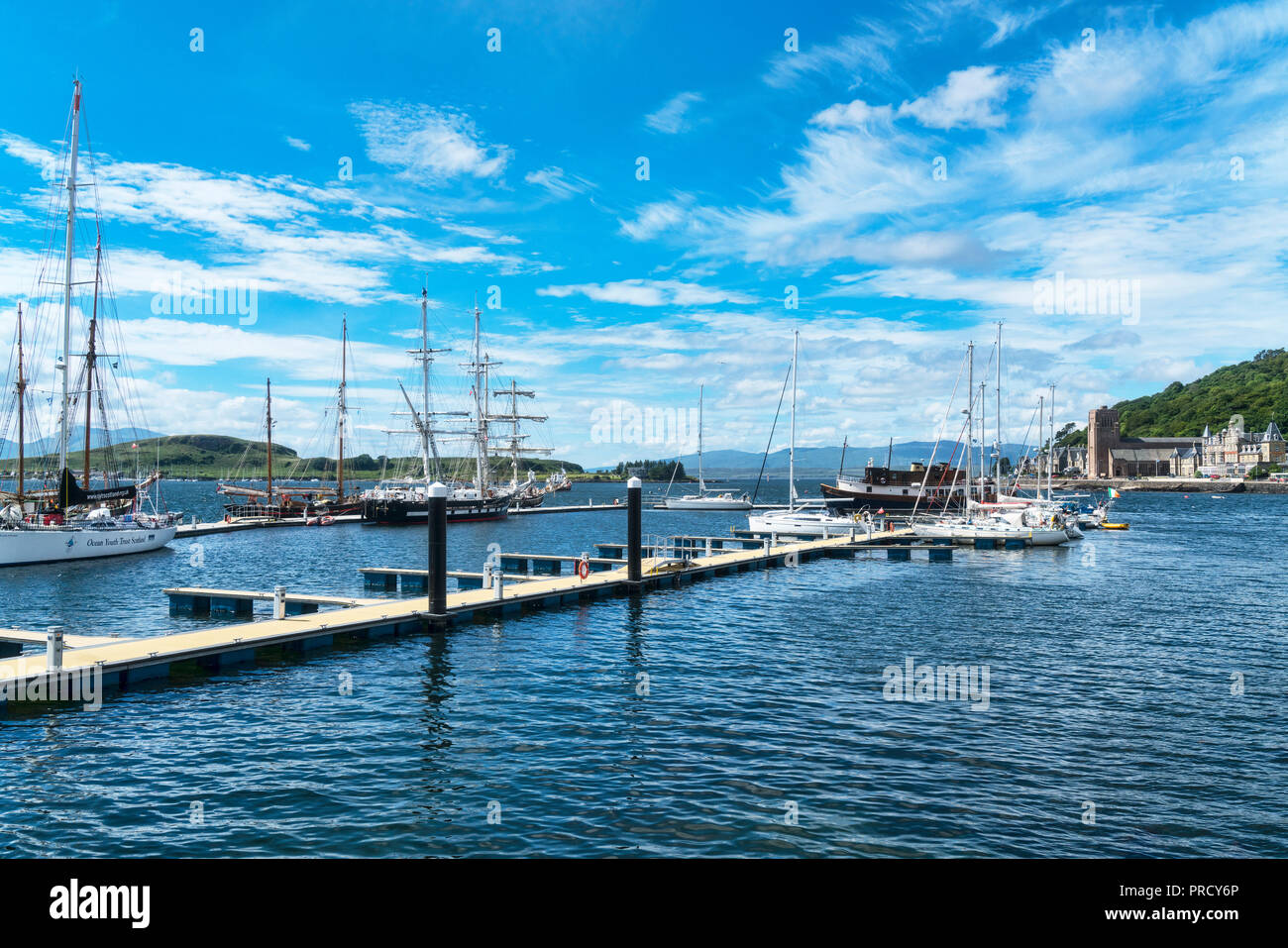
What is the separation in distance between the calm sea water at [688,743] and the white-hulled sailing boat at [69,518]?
20.8 meters

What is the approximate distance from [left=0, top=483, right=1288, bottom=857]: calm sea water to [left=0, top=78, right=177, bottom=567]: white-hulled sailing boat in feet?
68.2

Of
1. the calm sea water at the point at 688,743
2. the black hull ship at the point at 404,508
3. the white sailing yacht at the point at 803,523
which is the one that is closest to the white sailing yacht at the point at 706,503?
the black hull ship at the point at 404,508

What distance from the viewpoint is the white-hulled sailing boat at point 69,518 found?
51.2 m

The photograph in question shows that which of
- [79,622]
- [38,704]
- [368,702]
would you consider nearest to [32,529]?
[79,622]

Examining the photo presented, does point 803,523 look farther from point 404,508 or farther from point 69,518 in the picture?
point 69,518

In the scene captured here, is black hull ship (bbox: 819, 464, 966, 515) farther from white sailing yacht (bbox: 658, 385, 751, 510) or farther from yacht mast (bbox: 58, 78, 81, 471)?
yacht mast (bbox: 58, 78, 81, 471)

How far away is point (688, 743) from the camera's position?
17797 millimetres

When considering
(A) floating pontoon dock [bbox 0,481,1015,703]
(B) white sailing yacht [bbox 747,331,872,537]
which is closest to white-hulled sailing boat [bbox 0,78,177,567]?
(A) floating pontoon dock [bbox 0,481,1015,703]

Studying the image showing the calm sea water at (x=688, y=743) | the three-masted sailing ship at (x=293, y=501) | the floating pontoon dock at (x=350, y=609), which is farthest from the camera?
the three-masted sailing ship at (x=293, y=501)

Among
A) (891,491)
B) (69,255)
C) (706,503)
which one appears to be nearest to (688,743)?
(69,255)

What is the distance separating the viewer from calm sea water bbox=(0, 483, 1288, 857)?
13.4 metres

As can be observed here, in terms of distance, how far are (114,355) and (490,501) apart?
47.5 m

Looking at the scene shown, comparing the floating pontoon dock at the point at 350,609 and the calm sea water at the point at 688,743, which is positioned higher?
the floating pontoon dock at the point at 350,609

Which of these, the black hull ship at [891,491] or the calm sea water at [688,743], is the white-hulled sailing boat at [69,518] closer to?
the calm sea water at [688,743]
